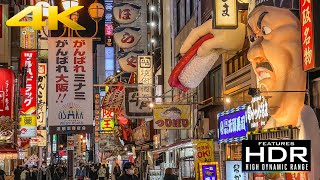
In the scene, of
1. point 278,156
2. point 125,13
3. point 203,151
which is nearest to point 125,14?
point 125,13

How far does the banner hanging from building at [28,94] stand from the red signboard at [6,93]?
18.1 ft

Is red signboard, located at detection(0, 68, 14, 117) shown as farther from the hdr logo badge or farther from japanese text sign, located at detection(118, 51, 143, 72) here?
the hdr logo badge

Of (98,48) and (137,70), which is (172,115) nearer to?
(137,70)

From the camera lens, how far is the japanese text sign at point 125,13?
37438 millimetres

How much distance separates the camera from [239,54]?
21250 millimetres

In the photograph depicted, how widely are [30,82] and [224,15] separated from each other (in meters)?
23.9

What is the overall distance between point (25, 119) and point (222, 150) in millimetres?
20894

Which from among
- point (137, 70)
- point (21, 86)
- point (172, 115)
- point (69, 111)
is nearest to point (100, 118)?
point (21, 86)

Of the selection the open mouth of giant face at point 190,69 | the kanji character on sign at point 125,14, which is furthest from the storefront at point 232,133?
the kanji character on sign at point 125,14

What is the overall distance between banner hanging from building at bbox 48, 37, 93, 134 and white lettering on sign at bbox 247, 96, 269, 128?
25.2 ft

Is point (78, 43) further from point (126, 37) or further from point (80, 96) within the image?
point (126, 37)

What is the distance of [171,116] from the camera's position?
27938mm

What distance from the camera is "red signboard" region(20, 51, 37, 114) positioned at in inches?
1518

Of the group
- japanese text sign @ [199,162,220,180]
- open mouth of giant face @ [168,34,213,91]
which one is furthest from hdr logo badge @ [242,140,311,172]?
japanese text sign @ [199,162,220,180]
